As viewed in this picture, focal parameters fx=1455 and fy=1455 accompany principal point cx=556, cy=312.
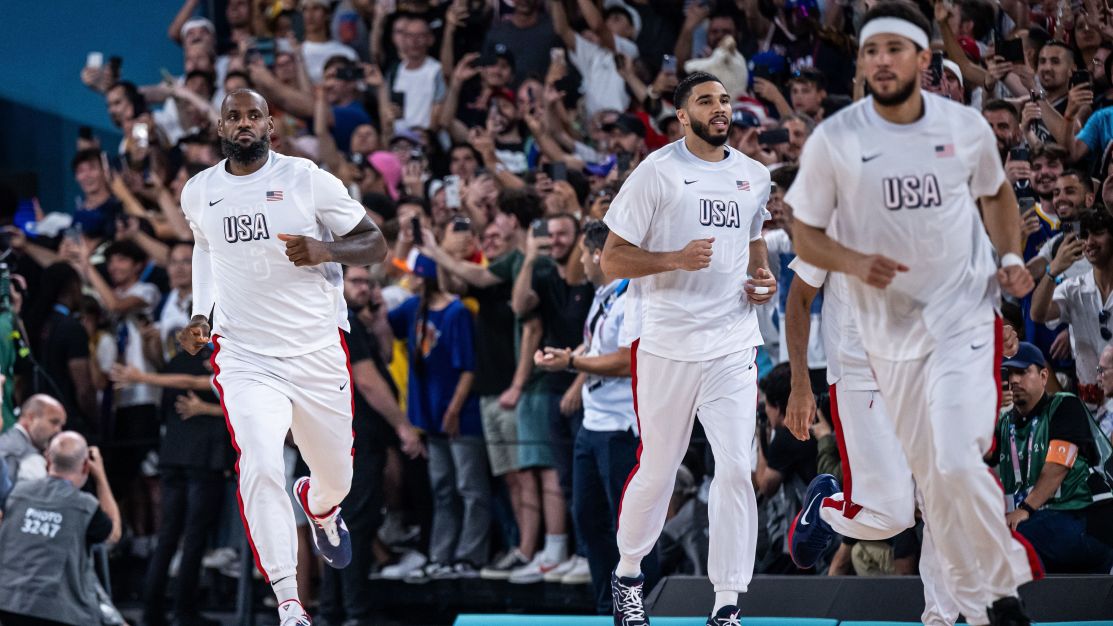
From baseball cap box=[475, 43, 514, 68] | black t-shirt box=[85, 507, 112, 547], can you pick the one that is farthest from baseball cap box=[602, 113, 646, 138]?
black t-shirt box=[85, 507, 112, 547]

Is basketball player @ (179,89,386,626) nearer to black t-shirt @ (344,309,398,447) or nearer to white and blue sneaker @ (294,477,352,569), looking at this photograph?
white and blue sneaker @ (294,477,352,569)

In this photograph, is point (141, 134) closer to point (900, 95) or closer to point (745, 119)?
point (745, 119)

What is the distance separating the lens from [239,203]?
22.1 ft

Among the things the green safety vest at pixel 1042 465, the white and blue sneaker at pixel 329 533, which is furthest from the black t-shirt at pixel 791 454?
the white and blue sneaker at pixel 329 533

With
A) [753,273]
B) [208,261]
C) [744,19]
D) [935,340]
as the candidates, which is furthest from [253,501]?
[744,19]

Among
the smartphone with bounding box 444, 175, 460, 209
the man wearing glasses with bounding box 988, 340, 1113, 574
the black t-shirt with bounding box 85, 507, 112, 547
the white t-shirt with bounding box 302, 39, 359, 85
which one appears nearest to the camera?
the man wearing glasses with bounding box 988, 340, 1113, 574

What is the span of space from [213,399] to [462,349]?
1.80m

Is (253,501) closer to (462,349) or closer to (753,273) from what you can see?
(753,273)

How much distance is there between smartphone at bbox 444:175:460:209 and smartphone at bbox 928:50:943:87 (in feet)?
12.4

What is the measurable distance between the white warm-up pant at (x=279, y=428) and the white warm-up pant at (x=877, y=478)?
2.39 metres

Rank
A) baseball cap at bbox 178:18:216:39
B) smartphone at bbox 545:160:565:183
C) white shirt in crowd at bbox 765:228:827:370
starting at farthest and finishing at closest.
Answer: baseball cap at bbox 178:18:216:39 → smartphone at bbox 545:160:565:183 → white shirt in crowd at bbox 765:228:827:370

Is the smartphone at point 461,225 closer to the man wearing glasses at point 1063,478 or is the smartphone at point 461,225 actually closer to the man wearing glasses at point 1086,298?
the man wearing glasses at point 1086,298

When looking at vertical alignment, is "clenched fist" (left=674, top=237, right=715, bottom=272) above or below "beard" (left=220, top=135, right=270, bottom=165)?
below

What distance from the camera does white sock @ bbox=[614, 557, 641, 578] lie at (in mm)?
6504
